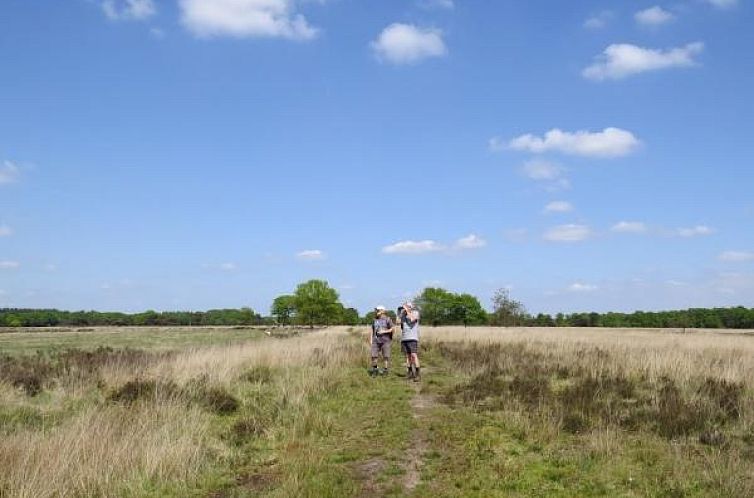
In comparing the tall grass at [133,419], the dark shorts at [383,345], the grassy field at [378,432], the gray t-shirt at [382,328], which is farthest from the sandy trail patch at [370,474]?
the gray t-shirt at [382,328]

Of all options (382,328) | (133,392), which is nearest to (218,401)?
(133,392)

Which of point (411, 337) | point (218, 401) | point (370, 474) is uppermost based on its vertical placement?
point (411, 337)

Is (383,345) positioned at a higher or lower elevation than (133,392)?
higher

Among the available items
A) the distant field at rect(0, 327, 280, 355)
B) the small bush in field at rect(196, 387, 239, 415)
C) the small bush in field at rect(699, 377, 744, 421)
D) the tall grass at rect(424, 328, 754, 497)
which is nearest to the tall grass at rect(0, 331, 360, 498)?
the small bush in field at rect(196, 387, 239, 415)

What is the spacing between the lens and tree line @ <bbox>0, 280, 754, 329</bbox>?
305ft

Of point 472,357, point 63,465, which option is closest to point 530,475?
point 63,465

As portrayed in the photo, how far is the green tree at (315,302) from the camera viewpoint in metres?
92.4

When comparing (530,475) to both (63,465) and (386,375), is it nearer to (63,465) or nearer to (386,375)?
(63,465)

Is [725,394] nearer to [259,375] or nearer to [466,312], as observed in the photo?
[259,375]

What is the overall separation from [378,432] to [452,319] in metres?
97.6

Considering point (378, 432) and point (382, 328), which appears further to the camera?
point (382, 328)

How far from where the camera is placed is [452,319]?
105375 millimetres

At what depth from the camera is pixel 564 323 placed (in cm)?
11450

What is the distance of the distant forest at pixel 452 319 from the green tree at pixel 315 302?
4.90 ft
